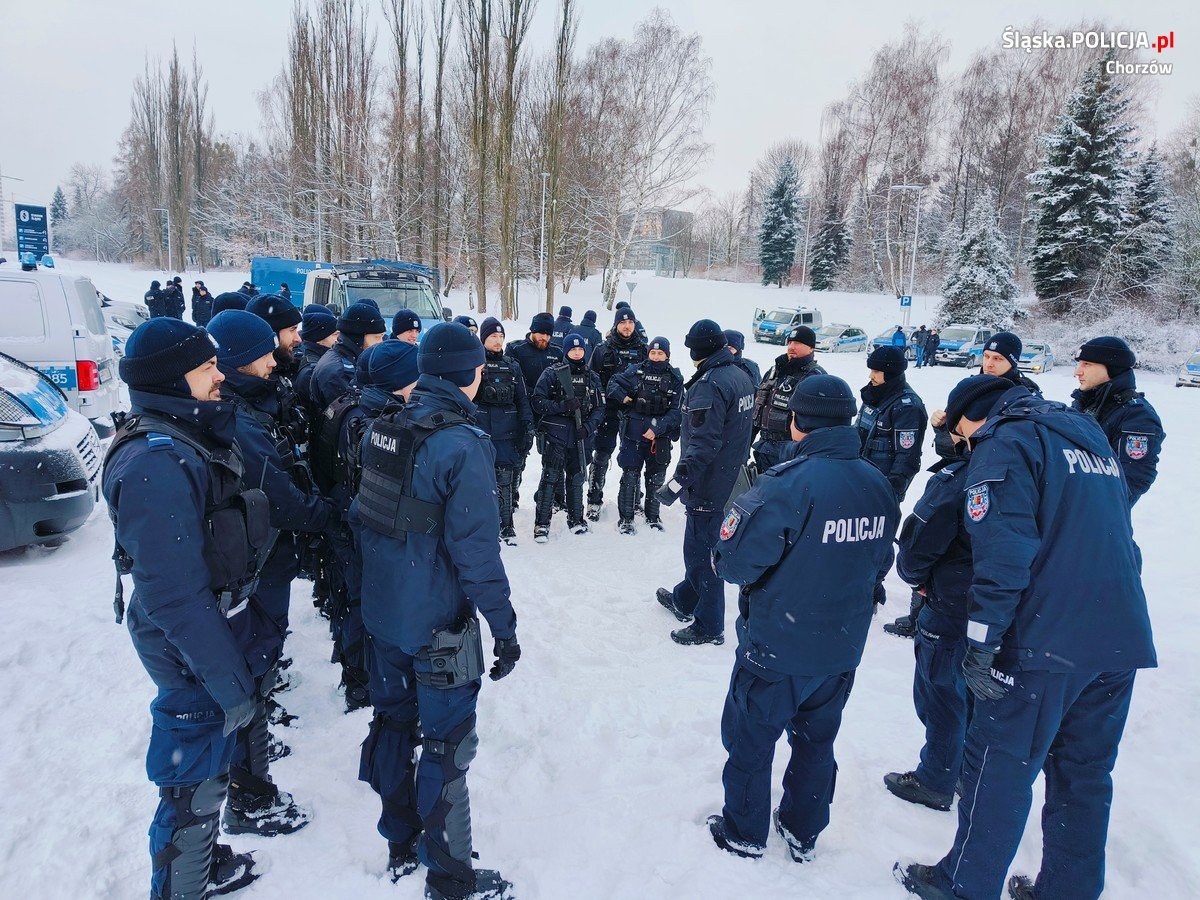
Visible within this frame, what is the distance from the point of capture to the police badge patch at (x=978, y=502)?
7.88 feet

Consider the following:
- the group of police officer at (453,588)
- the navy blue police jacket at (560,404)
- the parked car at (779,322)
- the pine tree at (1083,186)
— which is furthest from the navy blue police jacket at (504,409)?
the pine tree at (1083,186)

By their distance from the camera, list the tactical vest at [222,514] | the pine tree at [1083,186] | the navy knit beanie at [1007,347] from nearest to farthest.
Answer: the tactical vest at [222,514], the navy knit beanie at [1007,347], the pine tree at [1083,186]

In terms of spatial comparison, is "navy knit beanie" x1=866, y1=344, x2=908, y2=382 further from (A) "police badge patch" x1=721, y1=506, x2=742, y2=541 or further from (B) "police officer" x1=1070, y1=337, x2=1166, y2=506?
(A) "police badge patch" x1=721, y1=506, x2=742, y2=541

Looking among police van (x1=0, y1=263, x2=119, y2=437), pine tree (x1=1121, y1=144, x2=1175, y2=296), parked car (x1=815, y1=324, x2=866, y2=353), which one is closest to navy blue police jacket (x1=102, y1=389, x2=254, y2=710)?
police van (x1=0, y1=263, x2=119, y2=437)

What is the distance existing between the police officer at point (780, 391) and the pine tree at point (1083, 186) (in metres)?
30.5

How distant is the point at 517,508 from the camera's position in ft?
25.0

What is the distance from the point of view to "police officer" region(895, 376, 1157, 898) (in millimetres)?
2334

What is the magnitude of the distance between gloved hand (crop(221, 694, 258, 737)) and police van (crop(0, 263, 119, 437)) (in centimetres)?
651

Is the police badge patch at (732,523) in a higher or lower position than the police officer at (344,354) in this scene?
lower

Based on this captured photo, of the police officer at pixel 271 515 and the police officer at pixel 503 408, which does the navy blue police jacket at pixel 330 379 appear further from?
the police officer at pixel 503 408

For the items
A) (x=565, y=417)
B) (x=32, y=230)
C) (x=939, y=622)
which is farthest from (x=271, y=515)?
(x=32, y=230)

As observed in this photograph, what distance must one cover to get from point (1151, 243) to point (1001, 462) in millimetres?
35009

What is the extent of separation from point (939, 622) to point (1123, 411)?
2.42 meters

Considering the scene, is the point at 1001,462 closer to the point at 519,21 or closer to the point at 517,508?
the point at 517,508
